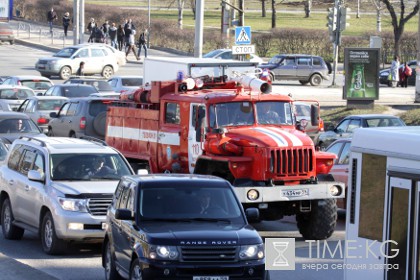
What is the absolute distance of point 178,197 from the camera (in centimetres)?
Answer: 1258

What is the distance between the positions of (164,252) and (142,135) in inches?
369

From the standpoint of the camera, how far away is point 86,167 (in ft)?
54.2

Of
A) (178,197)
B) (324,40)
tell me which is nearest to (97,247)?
(178,197)

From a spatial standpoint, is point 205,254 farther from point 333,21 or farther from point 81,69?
point 81,69

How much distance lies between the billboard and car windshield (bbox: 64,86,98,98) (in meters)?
9.20

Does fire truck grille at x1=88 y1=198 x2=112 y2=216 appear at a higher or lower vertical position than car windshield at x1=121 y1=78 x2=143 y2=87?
lower

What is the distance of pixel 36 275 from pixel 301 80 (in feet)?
133

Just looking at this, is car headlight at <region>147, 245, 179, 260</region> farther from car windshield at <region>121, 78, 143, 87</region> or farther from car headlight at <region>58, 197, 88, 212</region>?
car windshield at <region>121, 78, 143, 87</region>

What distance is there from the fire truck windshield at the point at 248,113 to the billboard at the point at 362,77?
1899 centimetres

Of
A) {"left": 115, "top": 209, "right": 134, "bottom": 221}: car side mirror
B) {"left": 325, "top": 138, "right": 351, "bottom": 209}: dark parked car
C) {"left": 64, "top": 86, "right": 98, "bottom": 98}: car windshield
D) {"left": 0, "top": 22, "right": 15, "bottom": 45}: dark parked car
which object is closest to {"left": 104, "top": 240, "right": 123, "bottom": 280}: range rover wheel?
{"left": 115, "top": 209, "right": 134, "bottom": 221}: car side mirror

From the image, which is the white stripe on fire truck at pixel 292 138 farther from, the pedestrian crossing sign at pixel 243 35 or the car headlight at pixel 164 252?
the pedestrian crossing sign at pixel 243 35

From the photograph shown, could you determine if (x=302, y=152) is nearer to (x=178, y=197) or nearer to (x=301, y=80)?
(x=178, y=197)

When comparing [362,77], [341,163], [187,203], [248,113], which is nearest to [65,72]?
[362,77]

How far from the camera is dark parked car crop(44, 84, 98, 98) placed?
3694 cm
